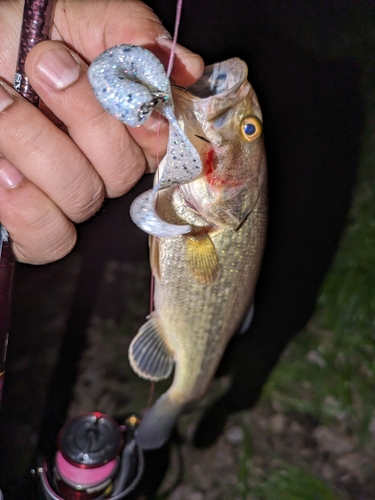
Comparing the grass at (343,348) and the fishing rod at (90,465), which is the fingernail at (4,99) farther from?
the grass at (343,348)

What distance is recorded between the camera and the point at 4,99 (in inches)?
23.5

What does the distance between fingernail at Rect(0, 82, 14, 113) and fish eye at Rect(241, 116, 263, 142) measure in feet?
1.23

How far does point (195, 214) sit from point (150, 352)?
0.43 meters

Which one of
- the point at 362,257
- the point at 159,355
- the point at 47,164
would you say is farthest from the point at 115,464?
the point at 362,257

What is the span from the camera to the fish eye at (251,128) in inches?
25.8

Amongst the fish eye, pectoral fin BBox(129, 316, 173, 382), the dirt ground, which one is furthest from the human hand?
the dirt ground

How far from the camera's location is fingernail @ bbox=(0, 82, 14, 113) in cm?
60

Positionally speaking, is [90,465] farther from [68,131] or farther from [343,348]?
[343,348]

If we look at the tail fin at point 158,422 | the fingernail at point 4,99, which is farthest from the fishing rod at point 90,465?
the fingernail at point 4,99

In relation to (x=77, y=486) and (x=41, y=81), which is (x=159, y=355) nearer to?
(x=77, y=486)

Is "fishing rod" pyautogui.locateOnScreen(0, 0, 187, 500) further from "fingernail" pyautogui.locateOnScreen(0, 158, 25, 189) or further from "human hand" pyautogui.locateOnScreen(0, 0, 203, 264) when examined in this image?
"fingernail" pyautogui.locateOnScreen(0, 158, 25, 189)

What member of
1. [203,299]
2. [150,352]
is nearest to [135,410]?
[150,352]

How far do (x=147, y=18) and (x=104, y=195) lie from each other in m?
0.34

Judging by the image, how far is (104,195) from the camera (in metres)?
0.81
